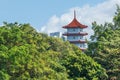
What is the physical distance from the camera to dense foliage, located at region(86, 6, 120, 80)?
51.1 m

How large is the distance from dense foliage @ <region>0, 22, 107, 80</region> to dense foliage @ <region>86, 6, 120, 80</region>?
183cm

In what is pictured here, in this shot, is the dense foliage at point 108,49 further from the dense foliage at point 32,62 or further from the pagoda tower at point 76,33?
the pagoda tower at point 76,33

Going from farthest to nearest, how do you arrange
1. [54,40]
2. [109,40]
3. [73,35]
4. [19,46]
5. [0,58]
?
[73,35]
[54,40]
[109,40]
[19,46]
[0,58]

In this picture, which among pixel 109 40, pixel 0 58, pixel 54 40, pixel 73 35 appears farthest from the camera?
pixel 73 35

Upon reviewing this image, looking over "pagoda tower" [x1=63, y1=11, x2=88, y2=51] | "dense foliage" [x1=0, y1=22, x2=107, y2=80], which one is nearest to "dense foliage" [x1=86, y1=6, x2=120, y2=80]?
"dense foliage" [x1=0, y1=22, x2=107, y2=80]

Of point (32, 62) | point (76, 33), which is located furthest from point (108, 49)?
point (76, 33)

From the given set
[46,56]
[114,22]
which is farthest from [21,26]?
[114,22]

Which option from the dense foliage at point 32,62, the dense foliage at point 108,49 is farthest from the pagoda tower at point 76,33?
the dense foliage at point 32,62

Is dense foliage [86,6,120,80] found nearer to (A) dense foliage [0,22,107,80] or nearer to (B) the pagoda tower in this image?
(A) dense foliage [0,22,107,80]

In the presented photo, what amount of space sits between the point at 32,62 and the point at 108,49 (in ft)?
45.8

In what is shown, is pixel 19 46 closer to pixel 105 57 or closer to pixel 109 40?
pixel 105 57

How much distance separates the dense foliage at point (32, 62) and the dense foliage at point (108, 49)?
1833mm

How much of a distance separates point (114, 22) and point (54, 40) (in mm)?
9994

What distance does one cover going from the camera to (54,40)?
71.6 meters
